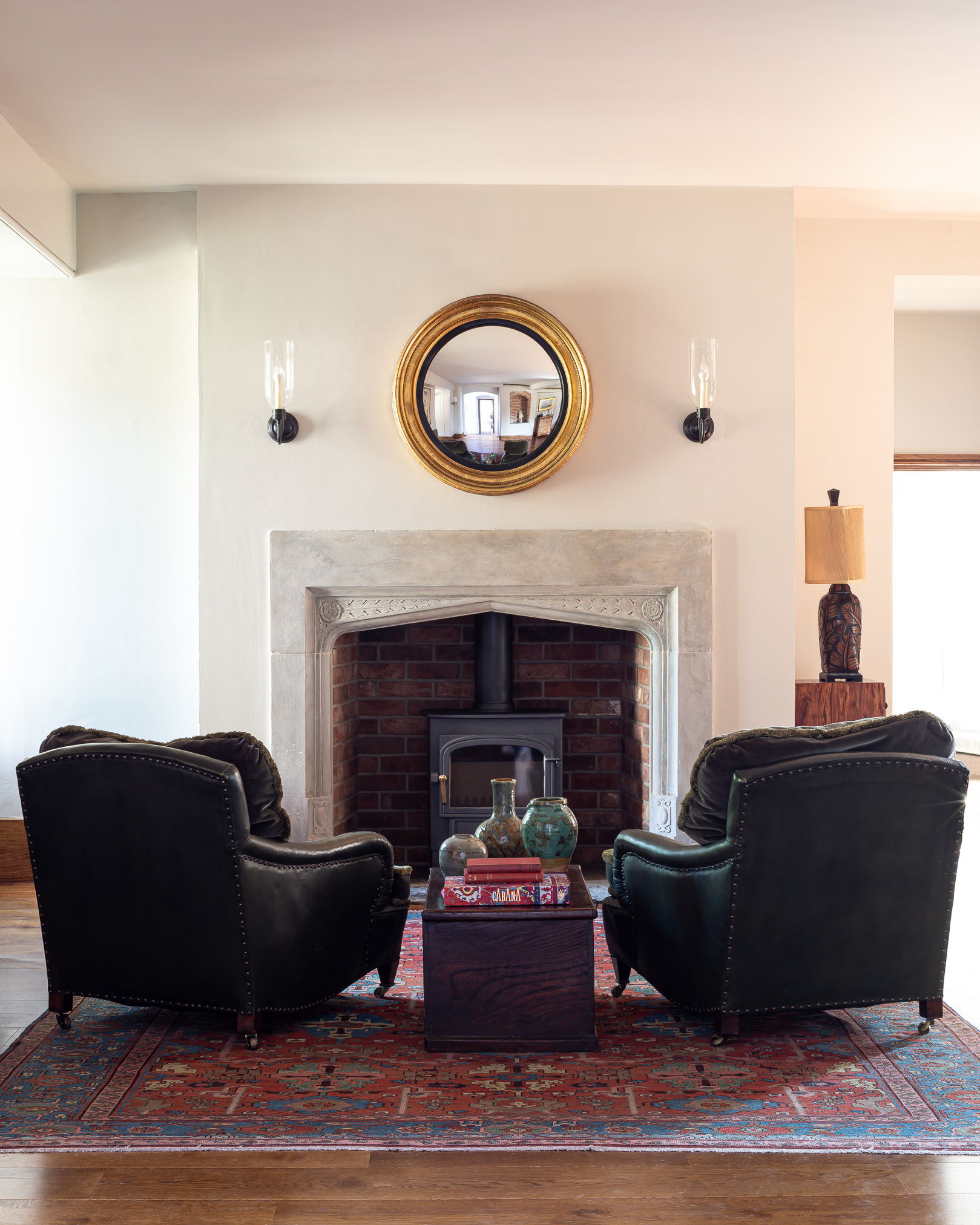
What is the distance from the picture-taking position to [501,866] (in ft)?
9.18

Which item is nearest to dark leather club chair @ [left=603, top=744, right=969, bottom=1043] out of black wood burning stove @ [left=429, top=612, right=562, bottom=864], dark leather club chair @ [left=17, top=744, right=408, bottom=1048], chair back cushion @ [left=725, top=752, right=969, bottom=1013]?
chair back cushion @ [left=725, top=752, right=969, bottom=1013]

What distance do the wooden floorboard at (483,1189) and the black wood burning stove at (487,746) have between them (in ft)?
8.81

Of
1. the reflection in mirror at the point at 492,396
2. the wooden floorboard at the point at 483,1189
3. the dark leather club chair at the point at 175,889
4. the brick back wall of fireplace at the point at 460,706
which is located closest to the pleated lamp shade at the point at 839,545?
the brick back wall of fireplace at the point at 460,706

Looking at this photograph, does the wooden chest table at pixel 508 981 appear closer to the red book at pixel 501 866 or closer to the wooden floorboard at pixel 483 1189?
the red book at pixel 501 866

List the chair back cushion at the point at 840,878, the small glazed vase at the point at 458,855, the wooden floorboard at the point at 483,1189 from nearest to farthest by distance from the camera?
the wooden floorboard at the point at 483,1189 < the chair back cushion at the point at 840,878 < the small glazed vase at the point at 458,855

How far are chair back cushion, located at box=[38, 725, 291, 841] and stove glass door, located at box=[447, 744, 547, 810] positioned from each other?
6.67 feet

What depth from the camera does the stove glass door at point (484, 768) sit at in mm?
4980

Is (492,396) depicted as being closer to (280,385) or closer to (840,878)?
(280,385)

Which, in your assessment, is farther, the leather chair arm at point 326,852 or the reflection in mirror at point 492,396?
the reflection in mirror at point 492,396

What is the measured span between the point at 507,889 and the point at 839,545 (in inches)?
98.1

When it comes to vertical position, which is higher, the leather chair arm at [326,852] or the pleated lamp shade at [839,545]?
the pleated lamp shade at [839,545]

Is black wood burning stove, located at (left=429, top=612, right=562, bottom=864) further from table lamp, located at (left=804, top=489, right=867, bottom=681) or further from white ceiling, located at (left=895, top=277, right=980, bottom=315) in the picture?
white ceiling, located at (left=895, top=277, right=980, bottom=315)

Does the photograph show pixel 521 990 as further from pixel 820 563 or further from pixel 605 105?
pixel 605 105

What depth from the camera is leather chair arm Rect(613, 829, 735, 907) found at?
106 inches
